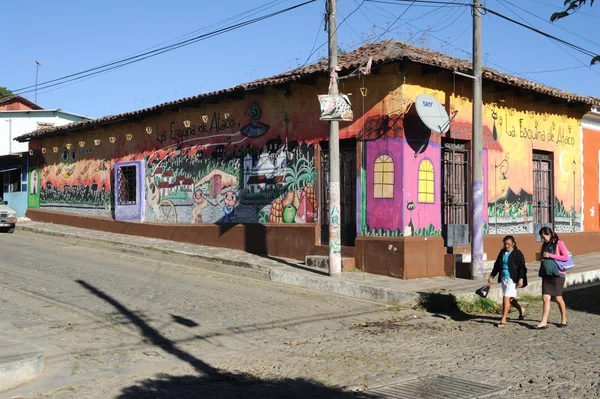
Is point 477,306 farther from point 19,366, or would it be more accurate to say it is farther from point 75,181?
point 75,181

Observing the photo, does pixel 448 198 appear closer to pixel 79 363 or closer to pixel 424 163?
pixel 424 163

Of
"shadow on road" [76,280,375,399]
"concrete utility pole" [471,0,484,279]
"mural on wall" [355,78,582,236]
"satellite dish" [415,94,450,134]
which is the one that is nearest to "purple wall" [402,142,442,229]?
"mural on wall" [355,78,582,236]

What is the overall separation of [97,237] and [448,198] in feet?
33.4

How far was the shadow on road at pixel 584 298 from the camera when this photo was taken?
1128 cm

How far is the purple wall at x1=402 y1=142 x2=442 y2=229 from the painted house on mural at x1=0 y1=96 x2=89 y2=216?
62.1 feet

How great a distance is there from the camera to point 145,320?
9.17 metres

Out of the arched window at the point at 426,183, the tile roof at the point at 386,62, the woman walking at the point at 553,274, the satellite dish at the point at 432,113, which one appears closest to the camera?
the woman walking at the point at 553,274

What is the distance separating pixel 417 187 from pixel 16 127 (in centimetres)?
2849

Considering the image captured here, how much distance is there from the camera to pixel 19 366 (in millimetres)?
6281

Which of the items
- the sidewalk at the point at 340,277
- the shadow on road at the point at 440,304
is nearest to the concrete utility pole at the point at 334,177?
the sidewalk at the point at 340,277

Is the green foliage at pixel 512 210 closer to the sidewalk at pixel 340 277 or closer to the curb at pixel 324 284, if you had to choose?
the sidewalk at pixel 340 277

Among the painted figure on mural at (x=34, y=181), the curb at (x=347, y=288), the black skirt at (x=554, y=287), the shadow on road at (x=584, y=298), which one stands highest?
the painted figure on mural at (x=34, y=181)

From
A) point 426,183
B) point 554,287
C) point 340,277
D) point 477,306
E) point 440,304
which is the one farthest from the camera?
point 426,183

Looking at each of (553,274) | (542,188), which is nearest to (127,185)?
(542,188)
